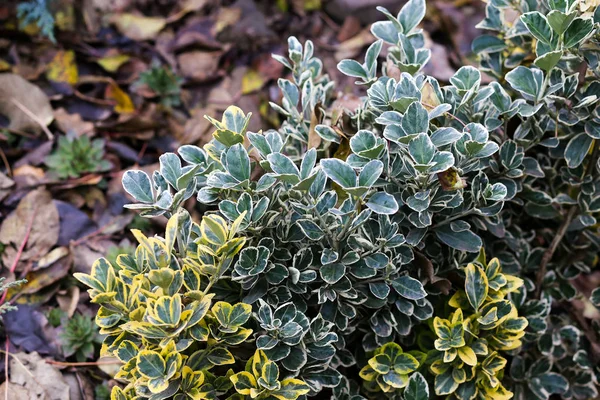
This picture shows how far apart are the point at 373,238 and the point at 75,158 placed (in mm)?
1577

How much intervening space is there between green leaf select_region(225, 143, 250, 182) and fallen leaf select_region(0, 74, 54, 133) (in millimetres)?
1597

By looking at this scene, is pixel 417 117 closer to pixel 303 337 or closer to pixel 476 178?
pixel 476 178

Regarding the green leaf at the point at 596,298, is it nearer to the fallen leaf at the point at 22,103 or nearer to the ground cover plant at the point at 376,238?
the ground cover plant at the point at 376,238

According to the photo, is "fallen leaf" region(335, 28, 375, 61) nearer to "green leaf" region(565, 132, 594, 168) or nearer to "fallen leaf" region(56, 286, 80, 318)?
"green leaf" region(565, 132, 594, 168)

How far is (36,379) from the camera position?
2023mm

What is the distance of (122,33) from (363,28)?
133 centimetres

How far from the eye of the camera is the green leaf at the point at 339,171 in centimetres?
144

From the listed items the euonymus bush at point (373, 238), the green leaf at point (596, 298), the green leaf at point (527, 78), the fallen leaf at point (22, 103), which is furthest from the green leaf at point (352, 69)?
the fallen leaf at point (22, 103)

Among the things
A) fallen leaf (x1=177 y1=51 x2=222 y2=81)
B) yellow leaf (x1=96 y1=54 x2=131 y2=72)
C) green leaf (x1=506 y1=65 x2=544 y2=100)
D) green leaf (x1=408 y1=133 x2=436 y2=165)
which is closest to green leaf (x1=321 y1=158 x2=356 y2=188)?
green leaf (x1=408 y1=133 x2=436 y2=165)

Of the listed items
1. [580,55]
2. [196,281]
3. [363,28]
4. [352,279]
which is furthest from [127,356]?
[363,28]

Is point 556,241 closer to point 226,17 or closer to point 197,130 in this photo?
point 197,130

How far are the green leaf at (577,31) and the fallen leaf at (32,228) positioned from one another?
197cm

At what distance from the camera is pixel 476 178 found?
168cm

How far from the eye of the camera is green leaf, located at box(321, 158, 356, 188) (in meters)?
1.44
